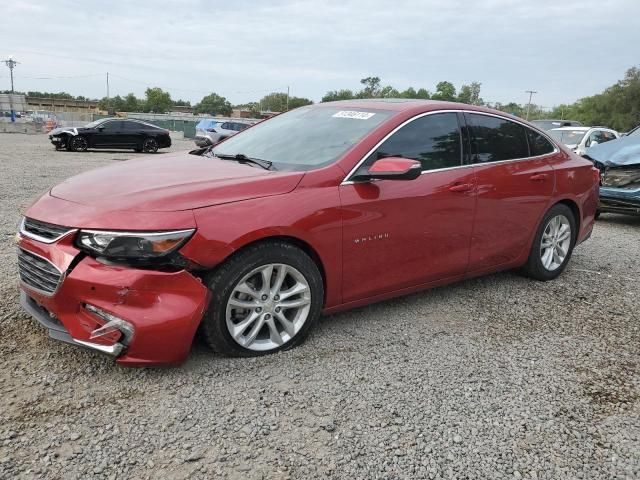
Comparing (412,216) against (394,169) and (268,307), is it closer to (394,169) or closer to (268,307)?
(394,169)

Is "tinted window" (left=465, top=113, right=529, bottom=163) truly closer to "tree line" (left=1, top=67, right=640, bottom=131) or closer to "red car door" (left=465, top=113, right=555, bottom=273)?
"red car door" (left=465, top=113, right=555, bottom=273)

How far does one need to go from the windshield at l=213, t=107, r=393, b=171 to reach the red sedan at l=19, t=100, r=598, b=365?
0.02 meters

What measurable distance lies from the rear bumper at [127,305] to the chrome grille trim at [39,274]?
0.11ft

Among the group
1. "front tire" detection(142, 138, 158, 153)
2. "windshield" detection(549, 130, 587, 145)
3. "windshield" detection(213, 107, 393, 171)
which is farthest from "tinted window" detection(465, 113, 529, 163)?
"front tire" detection(142, 138, 158, 153)

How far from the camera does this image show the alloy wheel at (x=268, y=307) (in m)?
3.01

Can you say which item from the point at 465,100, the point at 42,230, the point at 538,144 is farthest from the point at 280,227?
the point at 465,100

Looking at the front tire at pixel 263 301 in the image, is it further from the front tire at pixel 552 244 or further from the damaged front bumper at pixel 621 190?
the damaged front bumper at pixel 621 190

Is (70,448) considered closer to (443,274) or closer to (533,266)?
(443,274)

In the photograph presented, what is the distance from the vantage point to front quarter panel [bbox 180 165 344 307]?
280cm

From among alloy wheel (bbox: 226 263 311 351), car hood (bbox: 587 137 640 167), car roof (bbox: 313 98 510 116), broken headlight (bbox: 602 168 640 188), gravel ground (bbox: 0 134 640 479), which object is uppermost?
car roof (bbox: 313 98 510 116)

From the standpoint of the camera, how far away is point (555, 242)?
4992 millimetres

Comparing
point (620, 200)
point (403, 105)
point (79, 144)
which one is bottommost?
A: point (79, 144)

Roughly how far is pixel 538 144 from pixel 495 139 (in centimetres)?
69

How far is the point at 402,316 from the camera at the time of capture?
13.0 feet
